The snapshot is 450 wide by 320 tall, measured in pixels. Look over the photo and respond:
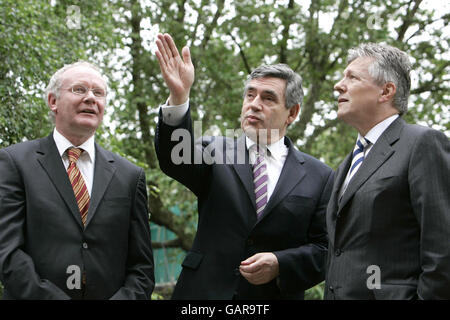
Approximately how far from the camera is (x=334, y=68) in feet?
37.4

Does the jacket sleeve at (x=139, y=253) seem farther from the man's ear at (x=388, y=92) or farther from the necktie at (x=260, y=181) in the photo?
the man's ear at (x=388, y=92)

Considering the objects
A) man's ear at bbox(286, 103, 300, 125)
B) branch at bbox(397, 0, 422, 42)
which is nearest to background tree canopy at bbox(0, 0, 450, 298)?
branch at bbox(397, 0, 422, 42)

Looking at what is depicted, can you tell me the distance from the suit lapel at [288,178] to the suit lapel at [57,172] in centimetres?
115

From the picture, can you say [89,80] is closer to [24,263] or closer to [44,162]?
[44,162]

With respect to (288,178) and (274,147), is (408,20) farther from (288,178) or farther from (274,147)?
(288,178)

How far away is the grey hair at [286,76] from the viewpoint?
4.02 metres

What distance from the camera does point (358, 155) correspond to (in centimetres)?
351

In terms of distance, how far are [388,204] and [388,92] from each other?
2.63 feet

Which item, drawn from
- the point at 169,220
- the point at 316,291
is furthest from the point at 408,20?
the point at 169,220

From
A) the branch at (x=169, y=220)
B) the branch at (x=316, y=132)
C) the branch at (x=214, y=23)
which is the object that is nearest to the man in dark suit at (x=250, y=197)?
the branch at (x=214, y=23)

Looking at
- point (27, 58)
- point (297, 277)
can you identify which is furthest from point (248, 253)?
point (27, 58)

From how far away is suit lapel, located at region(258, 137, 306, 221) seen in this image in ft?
12.0

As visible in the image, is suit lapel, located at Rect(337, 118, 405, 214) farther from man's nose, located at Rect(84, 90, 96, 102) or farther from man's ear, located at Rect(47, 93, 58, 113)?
man's ear, located at Rect(47, 93, 58, 113)

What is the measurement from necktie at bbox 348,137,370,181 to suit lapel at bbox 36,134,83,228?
1.62 meters
